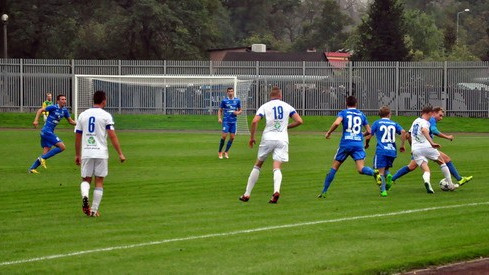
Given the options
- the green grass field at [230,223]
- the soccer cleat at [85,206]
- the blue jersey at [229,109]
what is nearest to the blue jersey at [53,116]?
the green grass field at [230,223]

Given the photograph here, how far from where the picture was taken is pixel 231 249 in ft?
42.9

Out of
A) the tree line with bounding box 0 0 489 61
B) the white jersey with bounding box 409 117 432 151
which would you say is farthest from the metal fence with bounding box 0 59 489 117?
the white jersey with bounding box 409 117 432 151

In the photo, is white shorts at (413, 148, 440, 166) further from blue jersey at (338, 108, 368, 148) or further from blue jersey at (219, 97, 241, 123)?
blue jersey at (219, 97, 241, 123)

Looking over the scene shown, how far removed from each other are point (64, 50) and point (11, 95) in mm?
27547

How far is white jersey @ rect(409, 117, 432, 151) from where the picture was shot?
20.4 meters

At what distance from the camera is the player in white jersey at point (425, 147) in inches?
802

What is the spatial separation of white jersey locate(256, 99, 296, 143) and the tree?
5548cm

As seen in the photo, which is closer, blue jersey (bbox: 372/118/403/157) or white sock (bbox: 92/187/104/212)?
white sock (bbox: 92/187/104/212)

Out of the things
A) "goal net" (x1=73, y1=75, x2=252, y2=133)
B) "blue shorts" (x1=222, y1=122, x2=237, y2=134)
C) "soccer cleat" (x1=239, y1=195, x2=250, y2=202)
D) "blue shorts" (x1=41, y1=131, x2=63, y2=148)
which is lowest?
"soccer cleat" (x1=239, y1=195, x2=250, y2=202)

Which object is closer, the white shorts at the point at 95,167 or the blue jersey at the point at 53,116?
the white shorts at the point at 95,167

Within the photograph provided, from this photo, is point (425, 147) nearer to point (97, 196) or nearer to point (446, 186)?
point (446, 186)

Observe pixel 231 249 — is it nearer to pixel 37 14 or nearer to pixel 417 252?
pixel 417 252

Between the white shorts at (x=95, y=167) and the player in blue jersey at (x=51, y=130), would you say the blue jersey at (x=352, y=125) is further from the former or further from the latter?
the player in blue jersey at (x=51, y=130)

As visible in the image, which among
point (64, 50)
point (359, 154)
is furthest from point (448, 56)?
point (359, 154)
